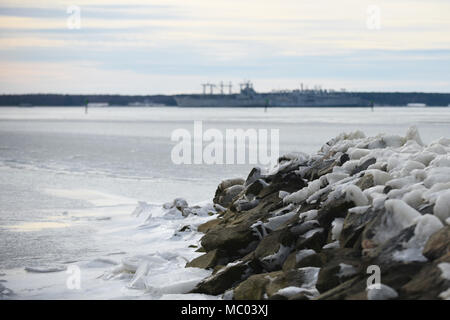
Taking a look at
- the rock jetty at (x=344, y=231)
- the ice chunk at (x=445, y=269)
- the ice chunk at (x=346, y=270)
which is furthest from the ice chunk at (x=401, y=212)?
the ice chunk at (x=445, y=269)

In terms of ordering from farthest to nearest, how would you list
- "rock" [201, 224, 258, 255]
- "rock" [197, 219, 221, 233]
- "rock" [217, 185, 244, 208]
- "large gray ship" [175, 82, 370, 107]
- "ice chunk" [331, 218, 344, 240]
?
1. "large gray ship" [175, 82, 370, 107]
2. "rock" [217, 185, 244, 208]
3. "rock" [197, 219, 221, 233]
4. "rock" [201, 224, 258, 255]
5. "ice chunk" [331, 218, 344, 240]

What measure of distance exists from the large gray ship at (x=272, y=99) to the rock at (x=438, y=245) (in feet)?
546

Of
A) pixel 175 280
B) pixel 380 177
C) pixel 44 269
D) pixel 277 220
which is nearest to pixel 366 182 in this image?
pixel 380 177

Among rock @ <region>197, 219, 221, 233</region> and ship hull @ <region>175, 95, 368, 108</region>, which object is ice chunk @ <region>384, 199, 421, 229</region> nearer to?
rock @ <region>197, 219, 221, 233</region>

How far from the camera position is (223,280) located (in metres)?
5.83

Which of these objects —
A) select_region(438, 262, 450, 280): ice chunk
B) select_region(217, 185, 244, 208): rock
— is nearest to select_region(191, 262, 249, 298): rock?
select_region(438, 262, 450, 280): ice chunk

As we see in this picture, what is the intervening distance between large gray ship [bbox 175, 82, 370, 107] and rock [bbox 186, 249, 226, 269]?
6479 inches

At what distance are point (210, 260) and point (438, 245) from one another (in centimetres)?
251

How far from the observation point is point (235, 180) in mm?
9891

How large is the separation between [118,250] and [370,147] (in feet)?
10.6

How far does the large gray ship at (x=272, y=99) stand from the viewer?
172 meters

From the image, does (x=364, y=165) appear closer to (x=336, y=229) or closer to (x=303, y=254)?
(x=336, y=229)

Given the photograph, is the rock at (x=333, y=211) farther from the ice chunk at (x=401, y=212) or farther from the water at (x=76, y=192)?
the water at (x=76, y=192)

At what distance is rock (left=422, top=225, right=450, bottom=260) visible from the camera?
4539 mm
